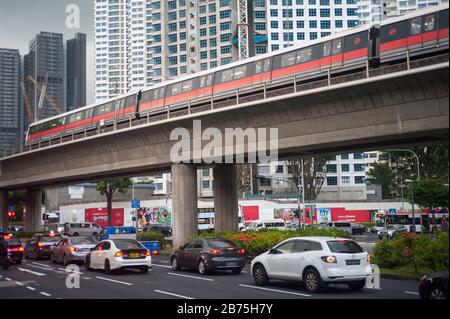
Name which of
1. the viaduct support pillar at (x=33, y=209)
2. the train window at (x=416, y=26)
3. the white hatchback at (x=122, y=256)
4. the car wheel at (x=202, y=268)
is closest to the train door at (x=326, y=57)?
the train window at (x=416, y=26)

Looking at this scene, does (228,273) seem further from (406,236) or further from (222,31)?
(222,31)

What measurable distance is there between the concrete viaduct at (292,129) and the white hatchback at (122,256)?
34.9 ft

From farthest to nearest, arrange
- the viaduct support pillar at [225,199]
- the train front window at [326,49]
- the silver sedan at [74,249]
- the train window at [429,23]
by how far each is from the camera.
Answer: the viaduct support pillar at [225,199] < the silver sedan at [74,249] < the train front window at [326,49] < the train window at [429,23]

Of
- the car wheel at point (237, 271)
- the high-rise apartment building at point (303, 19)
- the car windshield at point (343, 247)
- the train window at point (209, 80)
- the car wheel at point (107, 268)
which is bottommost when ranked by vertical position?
the car wheel at point (237, 271)

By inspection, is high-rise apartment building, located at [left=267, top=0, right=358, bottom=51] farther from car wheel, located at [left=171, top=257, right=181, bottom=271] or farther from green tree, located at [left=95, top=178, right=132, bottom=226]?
car wheel, located at [left=171, top=257, right=181, bottom=271]

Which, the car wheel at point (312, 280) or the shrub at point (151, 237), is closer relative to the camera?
the car wheel at point (312, 280)

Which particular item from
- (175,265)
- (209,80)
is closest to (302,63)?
(209,80)

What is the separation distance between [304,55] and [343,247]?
15.0 meters

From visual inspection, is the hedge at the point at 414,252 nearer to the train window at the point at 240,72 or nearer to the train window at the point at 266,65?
the train window at the point at 266,65

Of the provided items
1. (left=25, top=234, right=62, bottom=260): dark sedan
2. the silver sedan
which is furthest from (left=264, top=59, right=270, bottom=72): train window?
(left=25, top=234, right=62, bottom=260): dark sedan

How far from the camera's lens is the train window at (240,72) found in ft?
110

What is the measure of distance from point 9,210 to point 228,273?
1940 inches

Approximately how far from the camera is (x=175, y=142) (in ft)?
125

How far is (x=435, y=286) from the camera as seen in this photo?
1310 cm
